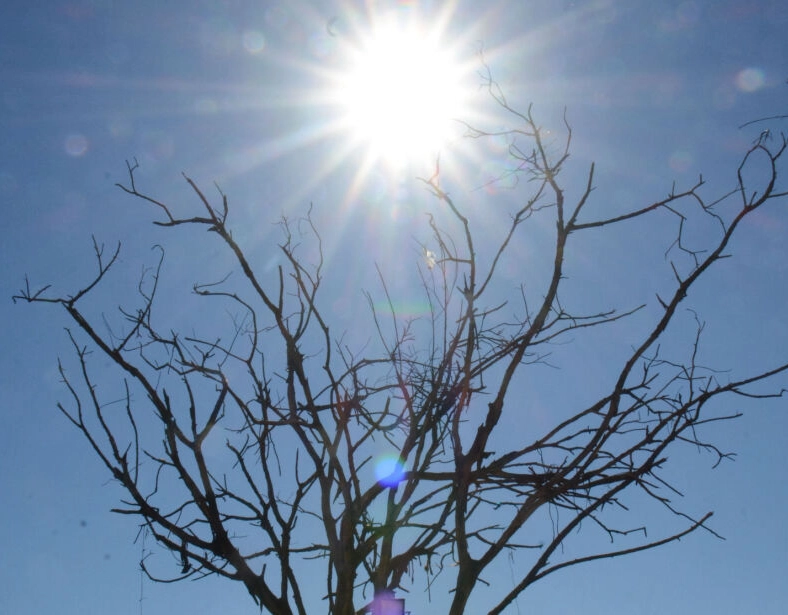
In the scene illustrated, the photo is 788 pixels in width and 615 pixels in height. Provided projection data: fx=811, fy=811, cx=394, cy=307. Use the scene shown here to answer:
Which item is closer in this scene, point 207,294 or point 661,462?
point 661,462

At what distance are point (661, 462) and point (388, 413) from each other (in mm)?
1050

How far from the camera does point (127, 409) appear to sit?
113 inches

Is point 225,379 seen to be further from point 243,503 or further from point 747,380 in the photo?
point 747,380

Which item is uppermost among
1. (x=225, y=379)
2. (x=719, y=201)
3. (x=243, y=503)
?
(x=719, y=201)

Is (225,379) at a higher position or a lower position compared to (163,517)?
higher

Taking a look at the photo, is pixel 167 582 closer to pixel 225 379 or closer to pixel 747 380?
pixel 225 379

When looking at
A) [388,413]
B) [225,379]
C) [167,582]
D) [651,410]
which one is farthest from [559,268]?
[167,582]

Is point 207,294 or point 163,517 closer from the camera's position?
point 163,517

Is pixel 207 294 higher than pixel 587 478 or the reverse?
higher

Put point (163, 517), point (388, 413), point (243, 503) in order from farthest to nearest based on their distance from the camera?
point (388, 413) → point (243, 503) → point (163, 517)

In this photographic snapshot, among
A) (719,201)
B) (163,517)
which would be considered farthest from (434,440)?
(719,201)

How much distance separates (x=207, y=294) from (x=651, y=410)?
181cm

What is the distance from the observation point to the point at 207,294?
11.0 feet

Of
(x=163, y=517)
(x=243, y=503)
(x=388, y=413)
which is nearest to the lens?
(x=163, y=517)
